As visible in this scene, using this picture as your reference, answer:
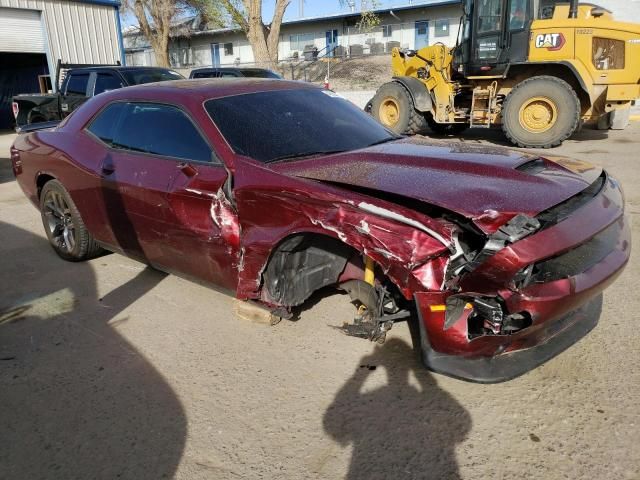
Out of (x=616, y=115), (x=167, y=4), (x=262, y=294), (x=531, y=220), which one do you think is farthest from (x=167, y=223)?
(x=167, y=4)

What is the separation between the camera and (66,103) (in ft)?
35.2

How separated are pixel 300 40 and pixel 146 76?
28.5 metres

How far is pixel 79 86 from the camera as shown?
10523 millimetres

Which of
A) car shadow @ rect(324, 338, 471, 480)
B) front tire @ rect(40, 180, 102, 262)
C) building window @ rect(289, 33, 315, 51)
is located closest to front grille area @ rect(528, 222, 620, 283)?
car shadow @ rect(324, 338, 471, 480)

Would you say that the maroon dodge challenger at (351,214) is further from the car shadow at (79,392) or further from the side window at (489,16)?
the side window at (489,16)

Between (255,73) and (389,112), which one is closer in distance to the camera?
(389,112)

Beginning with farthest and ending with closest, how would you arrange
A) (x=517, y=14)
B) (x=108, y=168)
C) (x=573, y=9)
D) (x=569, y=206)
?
(x=573, y=9)
(x=517, y=14)
(x=108, y=168)
(x=569, y=206)

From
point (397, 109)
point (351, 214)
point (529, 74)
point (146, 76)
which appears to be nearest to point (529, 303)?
point (351, 214)

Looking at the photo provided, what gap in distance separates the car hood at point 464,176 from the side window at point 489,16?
7.55 metres

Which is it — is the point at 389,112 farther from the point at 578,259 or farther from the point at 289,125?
the point at 578,259

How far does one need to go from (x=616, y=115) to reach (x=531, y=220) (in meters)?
10.3

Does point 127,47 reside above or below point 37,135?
above

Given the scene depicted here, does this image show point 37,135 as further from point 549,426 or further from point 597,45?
point 597,45

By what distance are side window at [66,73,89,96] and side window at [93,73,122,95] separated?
426mm
